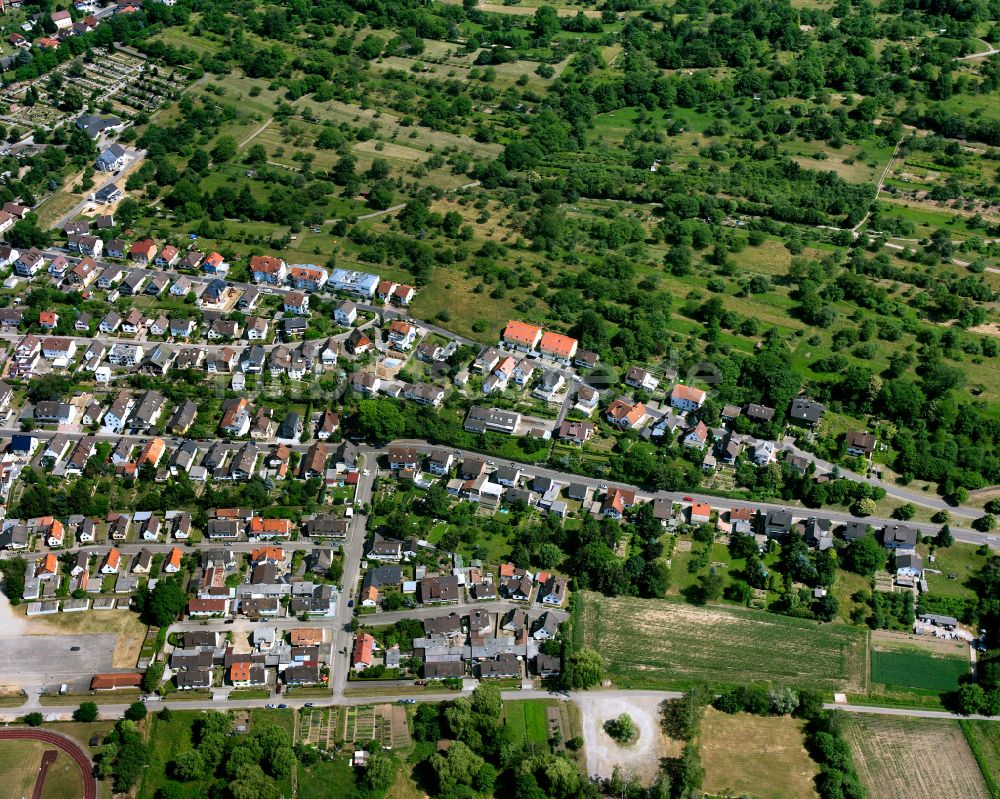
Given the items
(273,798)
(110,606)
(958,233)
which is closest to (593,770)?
(273,798)

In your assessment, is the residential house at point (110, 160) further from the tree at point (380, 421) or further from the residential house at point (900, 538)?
the residential house at point (900, 538)

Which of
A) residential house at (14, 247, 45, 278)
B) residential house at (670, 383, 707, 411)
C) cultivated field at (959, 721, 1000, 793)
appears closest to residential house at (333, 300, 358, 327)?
residential house at (670, 383, 707, 411)

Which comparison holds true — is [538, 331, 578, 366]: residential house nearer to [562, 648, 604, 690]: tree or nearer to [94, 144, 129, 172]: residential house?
[562, 648, 604, 690]: tree

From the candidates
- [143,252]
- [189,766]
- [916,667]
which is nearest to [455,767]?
[189,766]

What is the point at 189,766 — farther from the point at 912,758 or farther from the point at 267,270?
the point at 267,270

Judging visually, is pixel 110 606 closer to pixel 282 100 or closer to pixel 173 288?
pixel 173 288

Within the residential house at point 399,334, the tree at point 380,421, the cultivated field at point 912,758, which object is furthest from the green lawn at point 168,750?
the cultivated field at point 912,758
